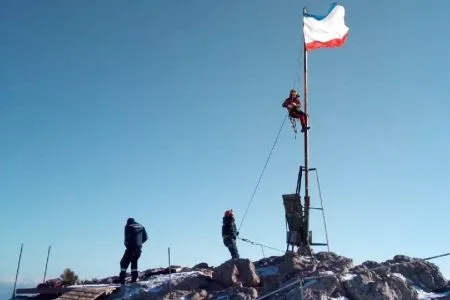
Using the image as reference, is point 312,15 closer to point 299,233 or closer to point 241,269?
point 299,233

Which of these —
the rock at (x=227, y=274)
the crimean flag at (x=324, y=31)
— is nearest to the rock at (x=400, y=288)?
the rock at (x=227, y=274)

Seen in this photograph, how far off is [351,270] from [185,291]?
516cm

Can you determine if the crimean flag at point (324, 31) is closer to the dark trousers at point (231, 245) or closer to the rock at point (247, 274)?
the dark trousers at point (231, 245)

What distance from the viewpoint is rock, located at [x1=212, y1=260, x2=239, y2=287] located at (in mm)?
15062

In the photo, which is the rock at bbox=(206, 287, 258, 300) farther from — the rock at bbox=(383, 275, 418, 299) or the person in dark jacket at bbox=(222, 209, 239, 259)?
the person in dark jacket at bbox=(222, 209, 239, 259)

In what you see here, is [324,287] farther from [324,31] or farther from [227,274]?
[324,31]

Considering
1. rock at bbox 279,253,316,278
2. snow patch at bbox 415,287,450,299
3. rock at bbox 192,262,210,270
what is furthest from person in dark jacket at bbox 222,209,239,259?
snow patch at bbox 415,287,450,299

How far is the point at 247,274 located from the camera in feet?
50.6

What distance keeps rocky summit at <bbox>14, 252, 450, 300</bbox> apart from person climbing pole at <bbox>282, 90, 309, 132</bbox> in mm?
5677

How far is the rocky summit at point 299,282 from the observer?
539 inches

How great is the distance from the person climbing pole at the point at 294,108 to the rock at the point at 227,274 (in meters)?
7.17

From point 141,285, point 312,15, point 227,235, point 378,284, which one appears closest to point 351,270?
point 378,284

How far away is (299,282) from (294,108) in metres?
9.11

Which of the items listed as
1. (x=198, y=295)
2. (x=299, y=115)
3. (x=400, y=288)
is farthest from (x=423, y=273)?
(x=299, y=115)
